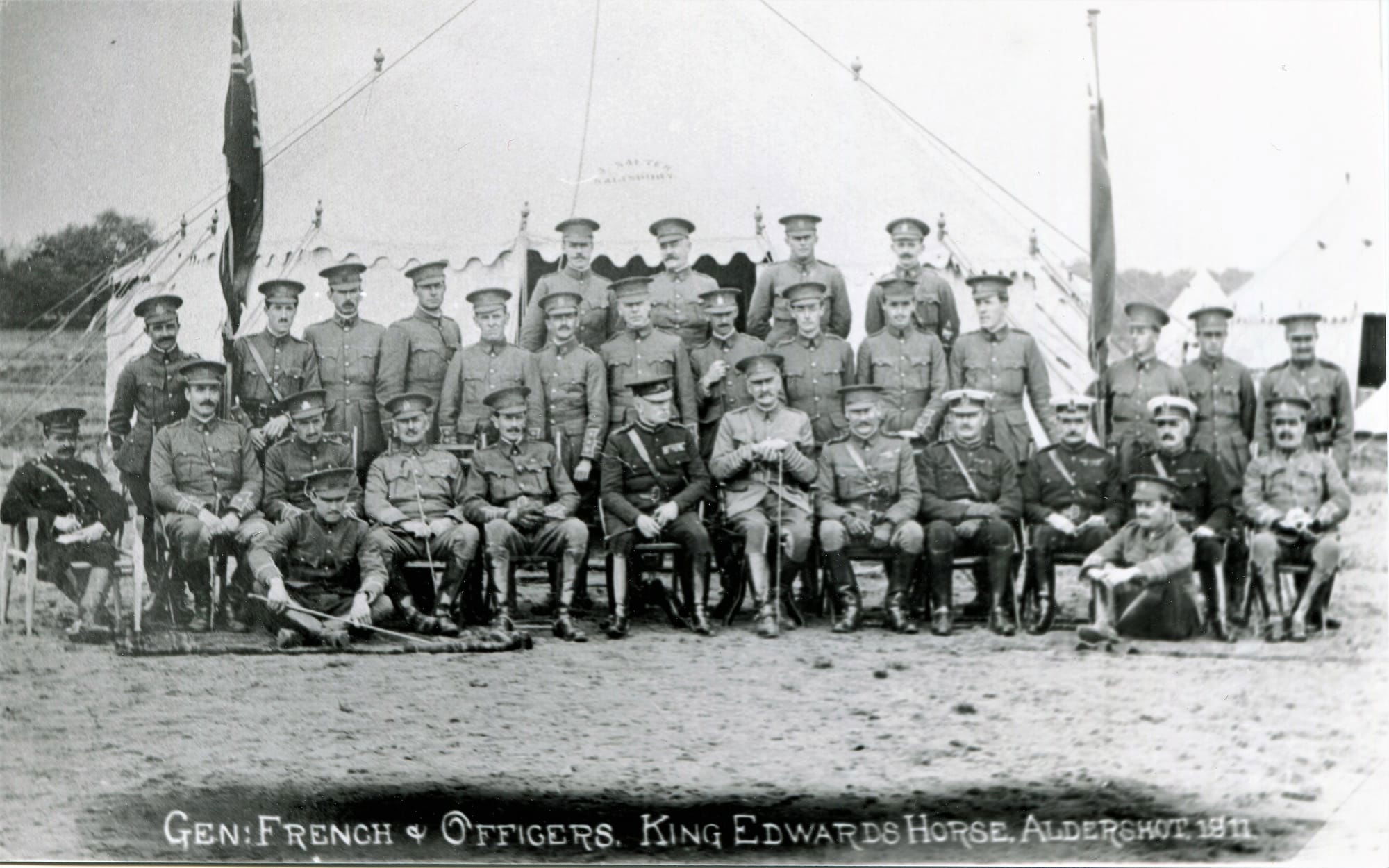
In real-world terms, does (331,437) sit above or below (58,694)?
above

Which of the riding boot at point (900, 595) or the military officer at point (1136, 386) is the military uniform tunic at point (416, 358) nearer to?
the riding boot at point (900, 595)

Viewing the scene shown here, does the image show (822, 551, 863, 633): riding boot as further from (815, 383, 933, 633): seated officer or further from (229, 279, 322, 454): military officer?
(229, 279, 322, 454): military officer

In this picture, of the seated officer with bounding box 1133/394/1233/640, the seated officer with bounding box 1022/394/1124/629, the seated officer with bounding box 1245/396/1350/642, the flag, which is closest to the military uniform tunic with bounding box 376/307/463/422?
the flag

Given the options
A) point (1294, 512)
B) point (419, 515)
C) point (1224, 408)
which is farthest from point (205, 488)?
→ point (1294, 512)

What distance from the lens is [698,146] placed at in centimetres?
595

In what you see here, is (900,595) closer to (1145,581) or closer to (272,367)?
(1145,581)

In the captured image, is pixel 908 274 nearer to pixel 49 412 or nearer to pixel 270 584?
pixel 270 584

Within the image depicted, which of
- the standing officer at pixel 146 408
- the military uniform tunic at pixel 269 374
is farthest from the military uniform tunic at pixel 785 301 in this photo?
the standing officer at pixel 146 408

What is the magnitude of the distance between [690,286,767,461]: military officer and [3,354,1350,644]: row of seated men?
0.18ft

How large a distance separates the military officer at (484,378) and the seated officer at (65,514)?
4.95 feet

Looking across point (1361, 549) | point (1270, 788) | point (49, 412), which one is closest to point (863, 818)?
point (1270, 788)

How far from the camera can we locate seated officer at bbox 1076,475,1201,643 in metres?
5.70

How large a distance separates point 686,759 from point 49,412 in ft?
10.4

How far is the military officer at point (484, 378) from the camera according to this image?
586 centimetres
